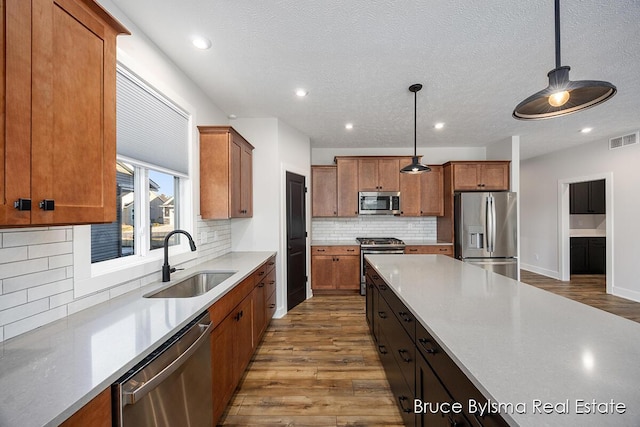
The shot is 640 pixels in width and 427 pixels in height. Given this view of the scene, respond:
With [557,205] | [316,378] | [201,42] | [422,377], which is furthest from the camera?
[557,205]

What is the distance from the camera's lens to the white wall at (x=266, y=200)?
3615 mm

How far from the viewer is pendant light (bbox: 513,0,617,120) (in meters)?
1.10

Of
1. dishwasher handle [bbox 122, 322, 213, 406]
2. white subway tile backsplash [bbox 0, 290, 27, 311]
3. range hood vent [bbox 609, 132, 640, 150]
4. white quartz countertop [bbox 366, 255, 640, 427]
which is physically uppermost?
range hood vent [bbox 609, 132, 640, 150]

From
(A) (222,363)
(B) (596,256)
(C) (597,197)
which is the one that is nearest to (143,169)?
(A) (222,363)

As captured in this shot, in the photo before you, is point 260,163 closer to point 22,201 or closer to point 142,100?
point 142,100

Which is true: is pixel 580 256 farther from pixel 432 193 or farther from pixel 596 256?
pixel 432 193

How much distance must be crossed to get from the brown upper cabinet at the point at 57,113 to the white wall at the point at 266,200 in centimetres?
240

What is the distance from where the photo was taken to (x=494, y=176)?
14.9 ft

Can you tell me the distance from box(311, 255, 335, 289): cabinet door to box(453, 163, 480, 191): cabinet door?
2618 millimetres

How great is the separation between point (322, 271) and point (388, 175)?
2180 mm

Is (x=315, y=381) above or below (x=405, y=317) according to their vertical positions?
below

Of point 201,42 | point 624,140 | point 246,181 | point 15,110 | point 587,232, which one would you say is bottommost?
point 587,232

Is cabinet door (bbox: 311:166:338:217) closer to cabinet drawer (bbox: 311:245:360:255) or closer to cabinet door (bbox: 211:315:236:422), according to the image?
cabinet drawer (bbox: 311:245:360:255)

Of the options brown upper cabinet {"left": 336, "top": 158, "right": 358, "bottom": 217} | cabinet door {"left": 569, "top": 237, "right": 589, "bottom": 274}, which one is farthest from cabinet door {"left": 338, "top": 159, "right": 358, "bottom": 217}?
cabinet door {"left": 569, "top": 237, "right": 589, "bottom": 274}
